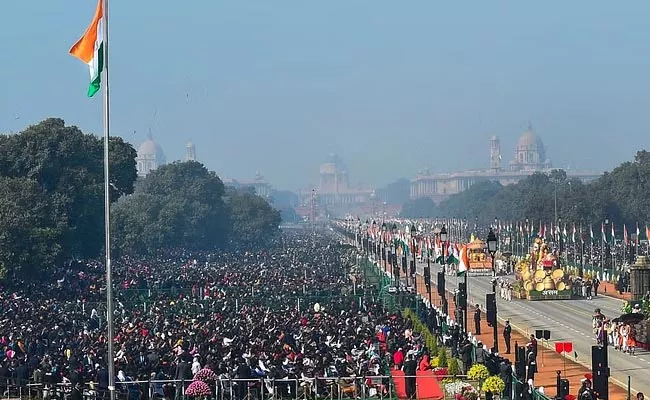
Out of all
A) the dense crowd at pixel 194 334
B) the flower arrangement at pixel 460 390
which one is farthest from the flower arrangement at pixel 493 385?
the dense crowd at pixel 194 334

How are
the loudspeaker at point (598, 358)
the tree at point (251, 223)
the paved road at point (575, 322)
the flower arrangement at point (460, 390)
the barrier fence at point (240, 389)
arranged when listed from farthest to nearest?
the tree at point (251, 223), the paved road at point (575, 322), the barrier fence at point (240, 389), the loudspeaker at point (598, 358), the flower arrangement at point (460, 390)

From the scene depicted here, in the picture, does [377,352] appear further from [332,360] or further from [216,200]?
[216,200]

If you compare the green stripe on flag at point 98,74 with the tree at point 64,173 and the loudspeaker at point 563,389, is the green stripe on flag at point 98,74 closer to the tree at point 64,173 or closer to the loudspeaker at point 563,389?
the loudspeaker at point 563,389

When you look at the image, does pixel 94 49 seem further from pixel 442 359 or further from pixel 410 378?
pixel 442 359

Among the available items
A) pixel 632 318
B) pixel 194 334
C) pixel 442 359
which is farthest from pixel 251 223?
pixel 442 359

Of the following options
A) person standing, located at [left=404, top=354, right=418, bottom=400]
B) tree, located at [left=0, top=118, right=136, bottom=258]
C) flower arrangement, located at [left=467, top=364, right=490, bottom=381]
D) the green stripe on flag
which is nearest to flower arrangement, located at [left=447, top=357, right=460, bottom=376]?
person standing, located at [left=404, top=354, right=418, bottom=400]

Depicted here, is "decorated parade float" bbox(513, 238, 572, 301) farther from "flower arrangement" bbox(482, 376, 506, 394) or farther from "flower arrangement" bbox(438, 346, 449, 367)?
"flower arrangement" bbox(482, 376, 506, 394)
